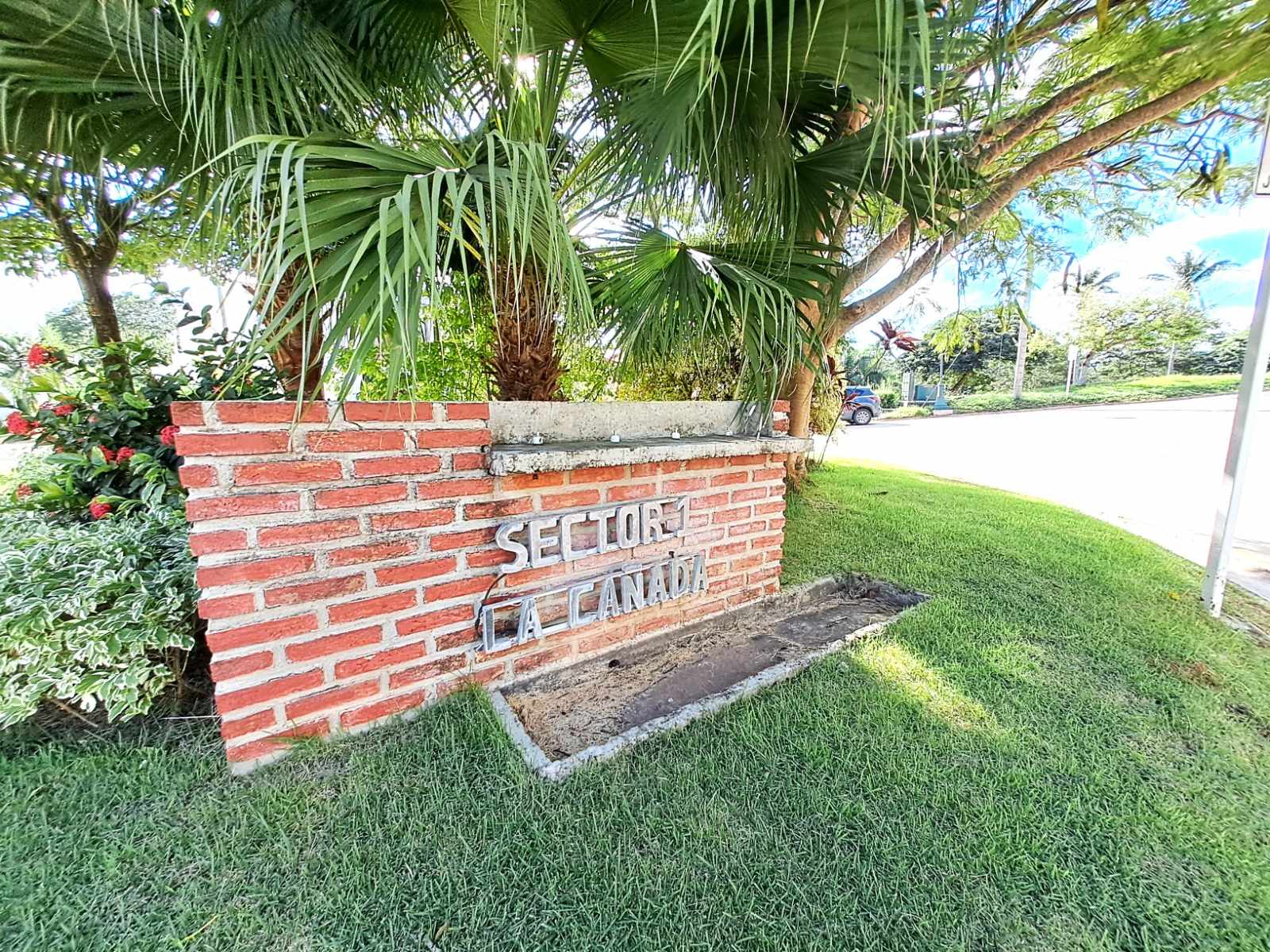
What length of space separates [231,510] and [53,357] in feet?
5.03

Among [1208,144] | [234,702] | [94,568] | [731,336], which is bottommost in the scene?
[234,702]

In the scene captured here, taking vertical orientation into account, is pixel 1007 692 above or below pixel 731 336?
below

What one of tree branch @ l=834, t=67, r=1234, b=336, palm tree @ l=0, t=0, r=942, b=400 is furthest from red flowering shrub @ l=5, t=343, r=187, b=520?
tree branch @ l=834, t=67, r=1234, b=336

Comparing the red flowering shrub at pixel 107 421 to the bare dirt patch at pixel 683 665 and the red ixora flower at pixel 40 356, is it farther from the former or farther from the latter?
the bare dirt patch at pixel 683 665

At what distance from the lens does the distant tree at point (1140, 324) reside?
76.6 feet

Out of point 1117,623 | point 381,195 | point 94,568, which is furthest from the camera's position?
point 1117,623

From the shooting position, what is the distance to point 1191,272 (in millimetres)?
25703

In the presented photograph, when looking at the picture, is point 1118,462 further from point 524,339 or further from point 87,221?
point 87,221

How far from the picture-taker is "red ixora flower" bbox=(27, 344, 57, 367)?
1834 mm

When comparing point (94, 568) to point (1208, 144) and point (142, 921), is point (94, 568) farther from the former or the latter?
point (1208, 144)

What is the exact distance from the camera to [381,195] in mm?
1161

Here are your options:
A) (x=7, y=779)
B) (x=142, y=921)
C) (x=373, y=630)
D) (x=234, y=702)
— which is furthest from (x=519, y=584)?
(x=7, y=779)

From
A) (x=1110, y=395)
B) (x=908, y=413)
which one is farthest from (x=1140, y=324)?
(x=908, y=413)

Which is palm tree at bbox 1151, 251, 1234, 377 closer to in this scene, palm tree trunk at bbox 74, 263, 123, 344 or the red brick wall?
the red brick wall
